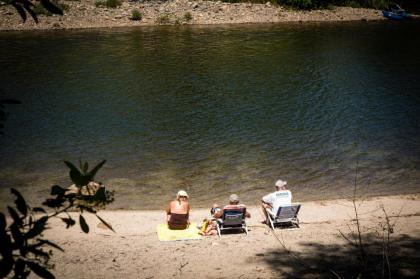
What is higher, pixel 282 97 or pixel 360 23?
pixel 360 23

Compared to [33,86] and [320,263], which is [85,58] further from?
[320,263]

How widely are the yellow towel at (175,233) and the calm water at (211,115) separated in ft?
6.94

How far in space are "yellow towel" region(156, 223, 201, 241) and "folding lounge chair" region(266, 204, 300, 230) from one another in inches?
86.2

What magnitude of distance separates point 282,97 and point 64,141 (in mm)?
13600

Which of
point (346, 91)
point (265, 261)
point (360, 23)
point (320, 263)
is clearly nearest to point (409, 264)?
point (320, 263)

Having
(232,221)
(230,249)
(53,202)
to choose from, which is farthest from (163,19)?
(53,202)

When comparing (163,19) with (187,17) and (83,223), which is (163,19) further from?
(83,223)

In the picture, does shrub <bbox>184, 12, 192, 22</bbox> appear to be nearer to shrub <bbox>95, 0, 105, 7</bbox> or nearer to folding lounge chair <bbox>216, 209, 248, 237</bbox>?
shrub <bbox>95, 0, 105, 7</bbox>

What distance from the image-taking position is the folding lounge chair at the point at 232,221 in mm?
12492

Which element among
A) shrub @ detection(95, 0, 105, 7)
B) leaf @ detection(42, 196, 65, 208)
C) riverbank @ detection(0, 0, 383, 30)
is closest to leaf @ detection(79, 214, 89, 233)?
leaf @ detection(42, 196, 65, 208)

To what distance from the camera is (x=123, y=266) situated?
10914 millimetres

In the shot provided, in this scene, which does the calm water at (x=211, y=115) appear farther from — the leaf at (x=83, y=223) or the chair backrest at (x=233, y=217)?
the leaf at (x=83, y=223)

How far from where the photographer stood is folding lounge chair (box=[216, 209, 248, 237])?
12.5 meters

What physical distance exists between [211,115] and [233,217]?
41.3 feet
